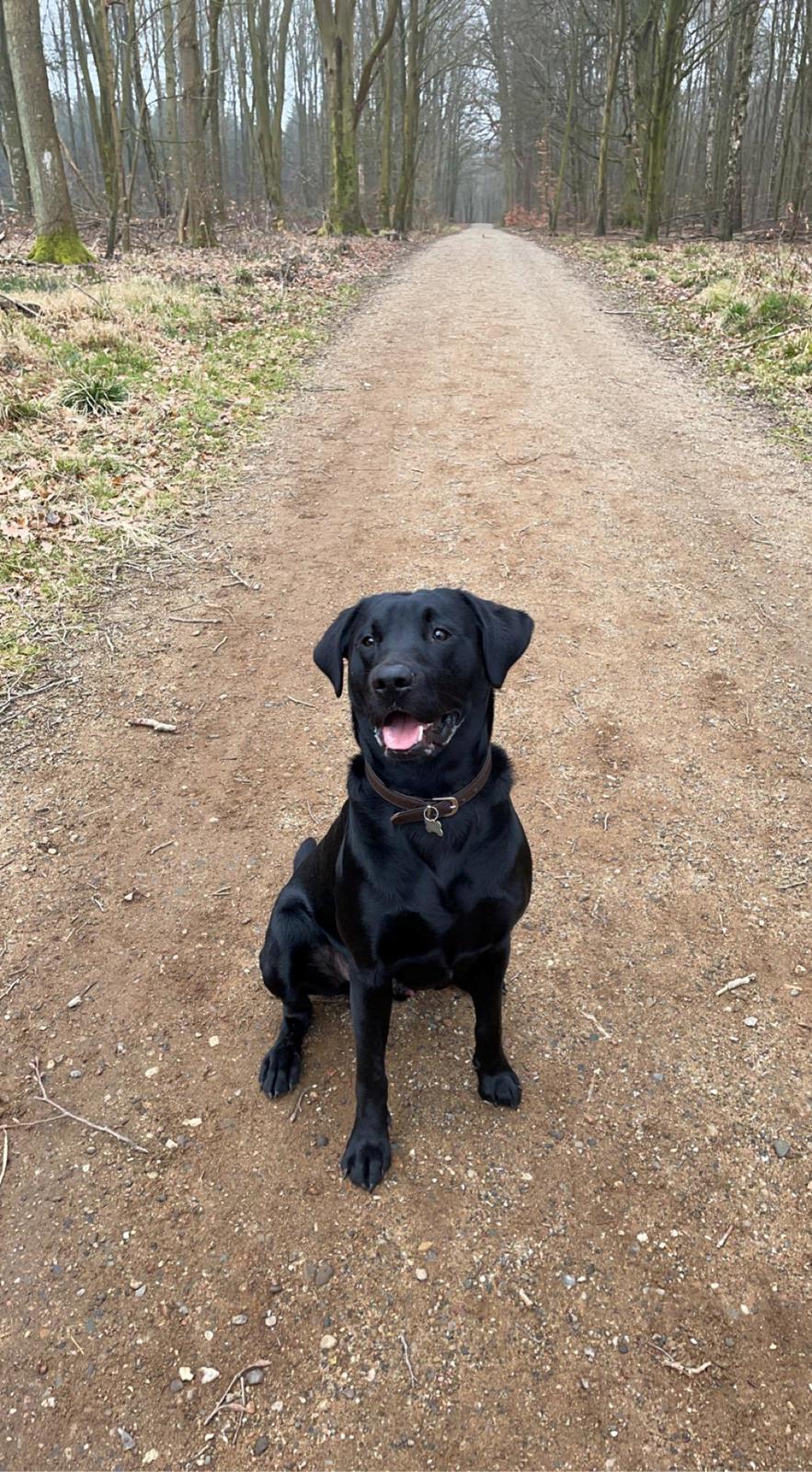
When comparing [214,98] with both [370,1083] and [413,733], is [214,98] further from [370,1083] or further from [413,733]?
[370,1083]

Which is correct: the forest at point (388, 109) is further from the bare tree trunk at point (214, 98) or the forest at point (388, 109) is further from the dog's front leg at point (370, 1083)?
the dog's front leg at point (370, 1083)

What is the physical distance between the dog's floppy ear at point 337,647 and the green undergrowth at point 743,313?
635 centimetres

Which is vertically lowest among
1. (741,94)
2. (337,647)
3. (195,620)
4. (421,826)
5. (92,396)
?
(195,620)

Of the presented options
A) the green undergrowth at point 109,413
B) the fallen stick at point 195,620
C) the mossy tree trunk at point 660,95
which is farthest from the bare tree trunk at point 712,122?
the fallen stick at point 195,620

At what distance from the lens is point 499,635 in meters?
2.38

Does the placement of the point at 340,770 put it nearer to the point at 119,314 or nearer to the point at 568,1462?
the point at 568,1462

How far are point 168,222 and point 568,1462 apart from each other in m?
27.6

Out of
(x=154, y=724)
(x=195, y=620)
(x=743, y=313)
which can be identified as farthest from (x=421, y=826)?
(x=743, y=313)

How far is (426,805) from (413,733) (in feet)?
0.66

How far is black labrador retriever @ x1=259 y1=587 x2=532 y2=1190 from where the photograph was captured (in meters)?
2.25

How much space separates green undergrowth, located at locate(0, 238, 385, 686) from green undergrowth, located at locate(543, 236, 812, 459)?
4.99 m

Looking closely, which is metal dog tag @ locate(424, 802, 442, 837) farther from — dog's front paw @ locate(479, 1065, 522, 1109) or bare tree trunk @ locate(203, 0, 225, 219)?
bare tree trunk @ locate(203, 0, 225, 219)

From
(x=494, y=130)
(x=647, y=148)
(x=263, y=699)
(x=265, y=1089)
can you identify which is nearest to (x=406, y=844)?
(x=265, y=1089)

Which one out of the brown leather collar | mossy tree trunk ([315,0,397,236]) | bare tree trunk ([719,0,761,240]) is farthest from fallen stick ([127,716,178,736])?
mossy tree trunk ([315,0,397,236])
